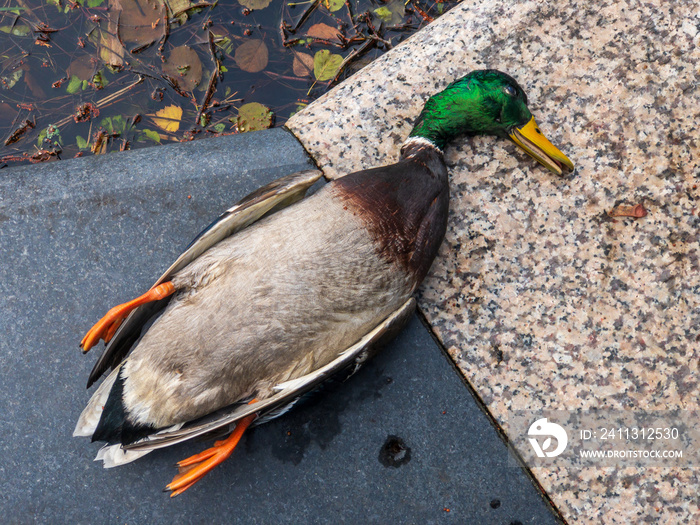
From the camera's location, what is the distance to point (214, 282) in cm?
197

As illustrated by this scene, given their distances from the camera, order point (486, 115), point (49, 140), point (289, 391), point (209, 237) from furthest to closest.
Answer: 1. point (49, 140)
2. point (486, 115)
3. point (209, 237)
4. point (289, 391)

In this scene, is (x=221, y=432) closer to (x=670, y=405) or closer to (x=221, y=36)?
(x=670, y=405)

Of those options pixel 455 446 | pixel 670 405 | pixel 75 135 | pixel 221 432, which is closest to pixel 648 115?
pixel 670 405

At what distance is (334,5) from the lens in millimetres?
3109

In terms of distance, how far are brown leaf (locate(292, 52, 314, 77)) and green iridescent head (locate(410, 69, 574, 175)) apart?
106cm

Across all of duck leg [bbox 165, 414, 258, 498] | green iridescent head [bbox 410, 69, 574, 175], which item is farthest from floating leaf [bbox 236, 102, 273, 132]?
duck leg [bbox 165, 414, 258, 498]

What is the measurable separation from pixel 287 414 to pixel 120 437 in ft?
2.22

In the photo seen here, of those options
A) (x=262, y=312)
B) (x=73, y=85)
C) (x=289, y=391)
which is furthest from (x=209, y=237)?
(x=73, y=85)

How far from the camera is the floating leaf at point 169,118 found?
121 inches

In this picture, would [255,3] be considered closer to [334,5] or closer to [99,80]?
[334,5]

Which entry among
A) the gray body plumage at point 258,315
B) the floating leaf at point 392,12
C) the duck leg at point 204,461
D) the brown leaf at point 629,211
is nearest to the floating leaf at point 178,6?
the floating leaf at point 392,12

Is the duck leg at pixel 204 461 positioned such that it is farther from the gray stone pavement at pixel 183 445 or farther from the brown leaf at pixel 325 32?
the brown leaf at pixel 325 32

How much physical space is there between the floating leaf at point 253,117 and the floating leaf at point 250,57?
0.22 meters

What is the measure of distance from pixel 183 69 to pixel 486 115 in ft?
6.05
